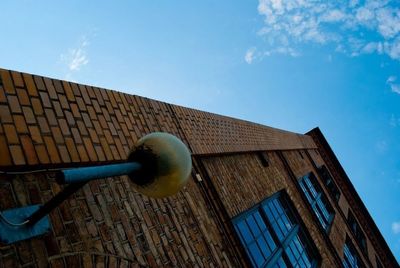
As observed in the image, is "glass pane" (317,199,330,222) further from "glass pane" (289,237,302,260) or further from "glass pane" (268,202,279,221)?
"glass pane" (268,202,279,221)

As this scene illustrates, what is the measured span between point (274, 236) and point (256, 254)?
130cm

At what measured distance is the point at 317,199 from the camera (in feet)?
40.5

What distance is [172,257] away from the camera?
3248 millimetres

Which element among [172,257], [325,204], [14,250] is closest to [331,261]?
[325,204]

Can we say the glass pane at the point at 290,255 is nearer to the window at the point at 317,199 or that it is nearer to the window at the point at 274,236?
the window at the point at 274,236

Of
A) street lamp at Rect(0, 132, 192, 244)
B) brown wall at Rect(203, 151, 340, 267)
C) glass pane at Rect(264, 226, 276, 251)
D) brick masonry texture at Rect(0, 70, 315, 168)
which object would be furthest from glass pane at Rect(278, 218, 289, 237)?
street lamp at Rect(0, 132, 192, 244)

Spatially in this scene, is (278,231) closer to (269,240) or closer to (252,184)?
(269,240)

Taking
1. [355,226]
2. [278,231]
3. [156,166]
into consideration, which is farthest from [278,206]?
[355,226]

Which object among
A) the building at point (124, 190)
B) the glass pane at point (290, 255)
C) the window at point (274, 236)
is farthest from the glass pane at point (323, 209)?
the glass pane at point (290, 255)

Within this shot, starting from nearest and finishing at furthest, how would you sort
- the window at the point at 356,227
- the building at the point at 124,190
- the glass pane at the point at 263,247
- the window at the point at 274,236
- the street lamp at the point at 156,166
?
the street lamp at the point at 156,166
the building at the point at 124,190
the window at the point at 274,236
the glass pane at the point at 263,247
the window at the point at 356,227

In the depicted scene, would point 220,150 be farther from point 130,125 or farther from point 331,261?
point 331,261

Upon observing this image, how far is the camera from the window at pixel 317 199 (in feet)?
36.8

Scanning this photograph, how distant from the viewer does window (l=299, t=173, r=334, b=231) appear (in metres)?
11.2

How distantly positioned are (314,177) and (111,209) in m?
12.3
